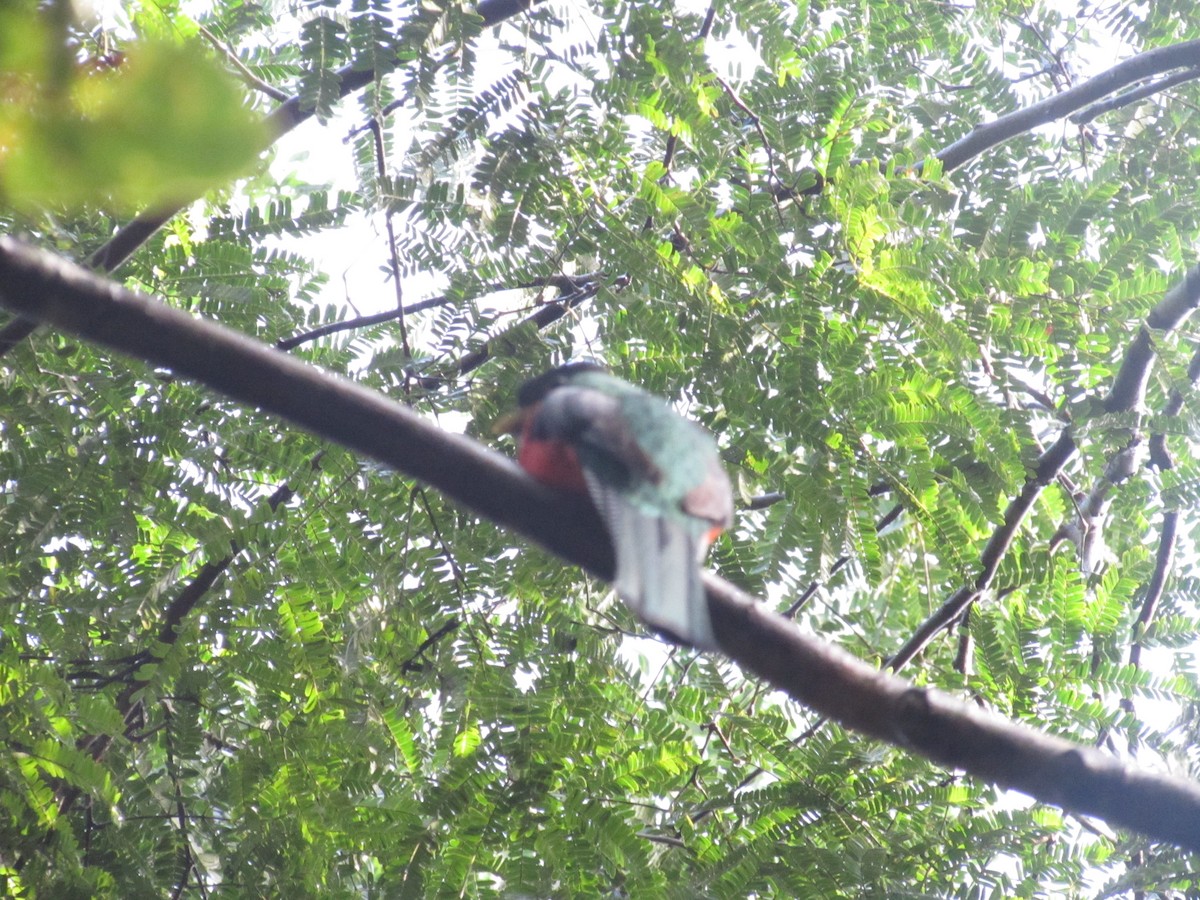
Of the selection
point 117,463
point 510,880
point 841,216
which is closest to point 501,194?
point 841,216

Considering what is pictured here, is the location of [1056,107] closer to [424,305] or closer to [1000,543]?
[1000,543]

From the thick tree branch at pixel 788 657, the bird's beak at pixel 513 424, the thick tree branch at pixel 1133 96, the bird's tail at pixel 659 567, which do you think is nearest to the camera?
the thick tree branch at pixel 788 657

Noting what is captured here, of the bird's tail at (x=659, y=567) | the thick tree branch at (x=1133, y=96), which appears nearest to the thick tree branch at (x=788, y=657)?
the bird's tail at (x=659, y=567)

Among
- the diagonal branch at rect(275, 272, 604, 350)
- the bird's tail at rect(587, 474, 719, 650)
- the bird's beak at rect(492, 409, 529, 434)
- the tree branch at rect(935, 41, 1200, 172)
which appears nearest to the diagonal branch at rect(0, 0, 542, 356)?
the diagonal branch at rect(275, 272, 604, 350)

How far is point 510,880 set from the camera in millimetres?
3299

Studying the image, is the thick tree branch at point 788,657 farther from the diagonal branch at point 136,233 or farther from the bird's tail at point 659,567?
the diagonal branch at point 136,233

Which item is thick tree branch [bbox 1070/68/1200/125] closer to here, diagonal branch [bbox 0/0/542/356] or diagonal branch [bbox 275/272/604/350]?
diagonal branch [bbox 275/272/604/350]

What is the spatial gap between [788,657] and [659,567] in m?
0.30

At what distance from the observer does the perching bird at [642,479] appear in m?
2.03

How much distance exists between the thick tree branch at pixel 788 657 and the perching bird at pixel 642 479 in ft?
0.29

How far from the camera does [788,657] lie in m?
2.06

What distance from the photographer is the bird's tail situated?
197cm

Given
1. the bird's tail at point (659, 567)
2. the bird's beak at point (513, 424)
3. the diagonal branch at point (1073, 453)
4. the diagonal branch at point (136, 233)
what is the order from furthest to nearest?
the diagonal branch at point (1073, 453) < the diagonal branch at point (136, 233) < the bird's beak at point (513, 424) < the bird's tail at point (659, 567)

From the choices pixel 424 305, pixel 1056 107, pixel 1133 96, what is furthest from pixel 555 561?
pixel 1133 96
